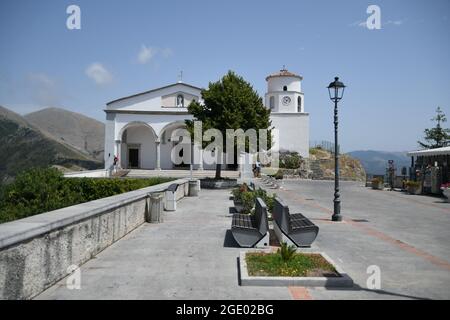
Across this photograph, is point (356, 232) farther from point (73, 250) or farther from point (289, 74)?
point (289, 74)

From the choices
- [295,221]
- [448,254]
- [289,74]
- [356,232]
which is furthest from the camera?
[289,74]

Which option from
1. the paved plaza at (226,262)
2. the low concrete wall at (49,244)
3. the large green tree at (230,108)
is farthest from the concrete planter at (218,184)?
the low concrete wall at (49,244)

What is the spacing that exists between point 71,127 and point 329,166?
412ft

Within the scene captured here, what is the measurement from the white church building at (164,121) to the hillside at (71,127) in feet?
281

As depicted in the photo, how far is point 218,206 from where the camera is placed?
15.8 meters

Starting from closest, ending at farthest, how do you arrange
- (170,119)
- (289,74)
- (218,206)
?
1. (218,206)
2. (170,119)
3. (289,74)

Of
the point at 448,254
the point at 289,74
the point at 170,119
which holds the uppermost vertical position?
the point at 289,74

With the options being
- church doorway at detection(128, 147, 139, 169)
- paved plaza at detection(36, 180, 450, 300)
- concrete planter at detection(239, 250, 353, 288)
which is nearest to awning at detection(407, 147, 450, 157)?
paved plaza at detection(36, 180, 450, 300)

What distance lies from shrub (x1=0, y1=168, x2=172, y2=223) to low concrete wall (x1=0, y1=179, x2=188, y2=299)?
20.6ft

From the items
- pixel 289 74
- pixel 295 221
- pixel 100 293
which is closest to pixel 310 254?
pixel 295 221

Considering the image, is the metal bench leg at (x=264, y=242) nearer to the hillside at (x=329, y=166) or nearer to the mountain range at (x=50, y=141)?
the mountain range at (x=50, y=141)

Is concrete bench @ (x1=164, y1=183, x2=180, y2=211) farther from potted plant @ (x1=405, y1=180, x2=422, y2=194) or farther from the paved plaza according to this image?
potted plant @ (x1=405, y1=180, x2=422, y2=194)

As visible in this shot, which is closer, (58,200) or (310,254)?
(310,254)

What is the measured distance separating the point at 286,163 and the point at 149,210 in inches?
1331
